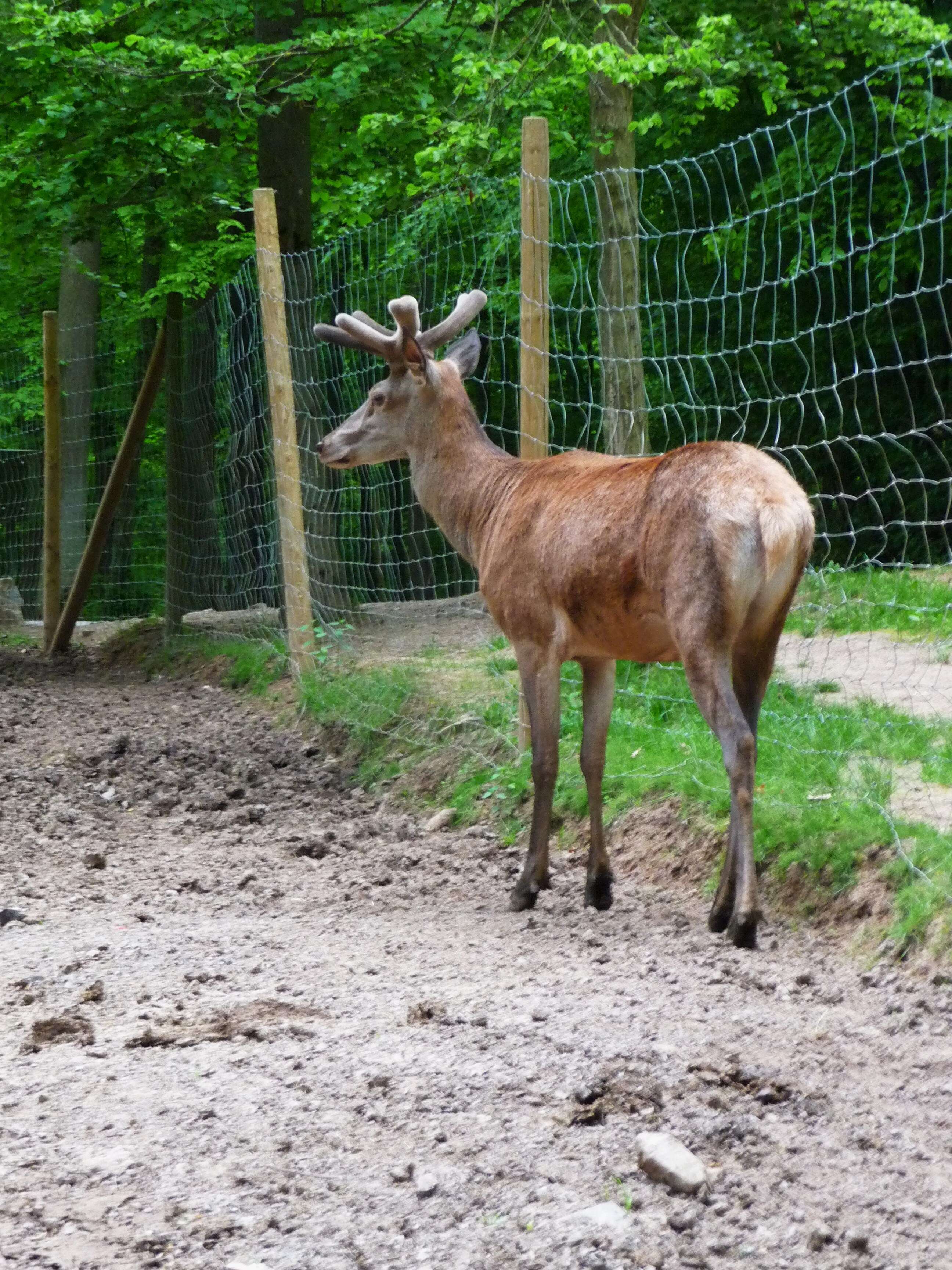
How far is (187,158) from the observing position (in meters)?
10.8

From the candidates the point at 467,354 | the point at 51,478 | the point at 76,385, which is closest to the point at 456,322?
the point at 467,354

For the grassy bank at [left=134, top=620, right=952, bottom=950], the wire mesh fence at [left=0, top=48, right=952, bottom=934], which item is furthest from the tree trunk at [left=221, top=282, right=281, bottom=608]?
the grassy bank at [left=134, top=620, right=952, bottom=950]

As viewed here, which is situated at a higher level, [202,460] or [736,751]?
[202,460]

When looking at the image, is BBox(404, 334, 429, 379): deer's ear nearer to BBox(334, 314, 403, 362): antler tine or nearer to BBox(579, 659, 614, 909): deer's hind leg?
BBox(334, 314, 403, 362): antler tine

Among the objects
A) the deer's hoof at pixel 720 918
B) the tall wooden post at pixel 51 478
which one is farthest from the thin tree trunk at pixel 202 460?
the deer's hoof at pixel 720 918

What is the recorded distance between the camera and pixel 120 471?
11.1m

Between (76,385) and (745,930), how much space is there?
12.1 m

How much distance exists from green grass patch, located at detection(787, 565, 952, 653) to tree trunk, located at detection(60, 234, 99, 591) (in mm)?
8100

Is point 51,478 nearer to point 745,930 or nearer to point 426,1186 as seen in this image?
point 745,930

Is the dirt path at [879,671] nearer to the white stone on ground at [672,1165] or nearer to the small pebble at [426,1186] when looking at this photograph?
the white stone on ground at [672,1165]

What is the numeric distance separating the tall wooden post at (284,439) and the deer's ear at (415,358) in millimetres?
2725

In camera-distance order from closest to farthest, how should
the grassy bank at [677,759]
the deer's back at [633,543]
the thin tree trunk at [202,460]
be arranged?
the deer's back at [633,543] < the grassy bank at [677,759] < the thin tree trunk at [202,460]

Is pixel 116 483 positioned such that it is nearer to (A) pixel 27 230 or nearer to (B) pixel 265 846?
A: (A) pixel 27 230

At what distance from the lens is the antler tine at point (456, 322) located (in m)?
5.91
